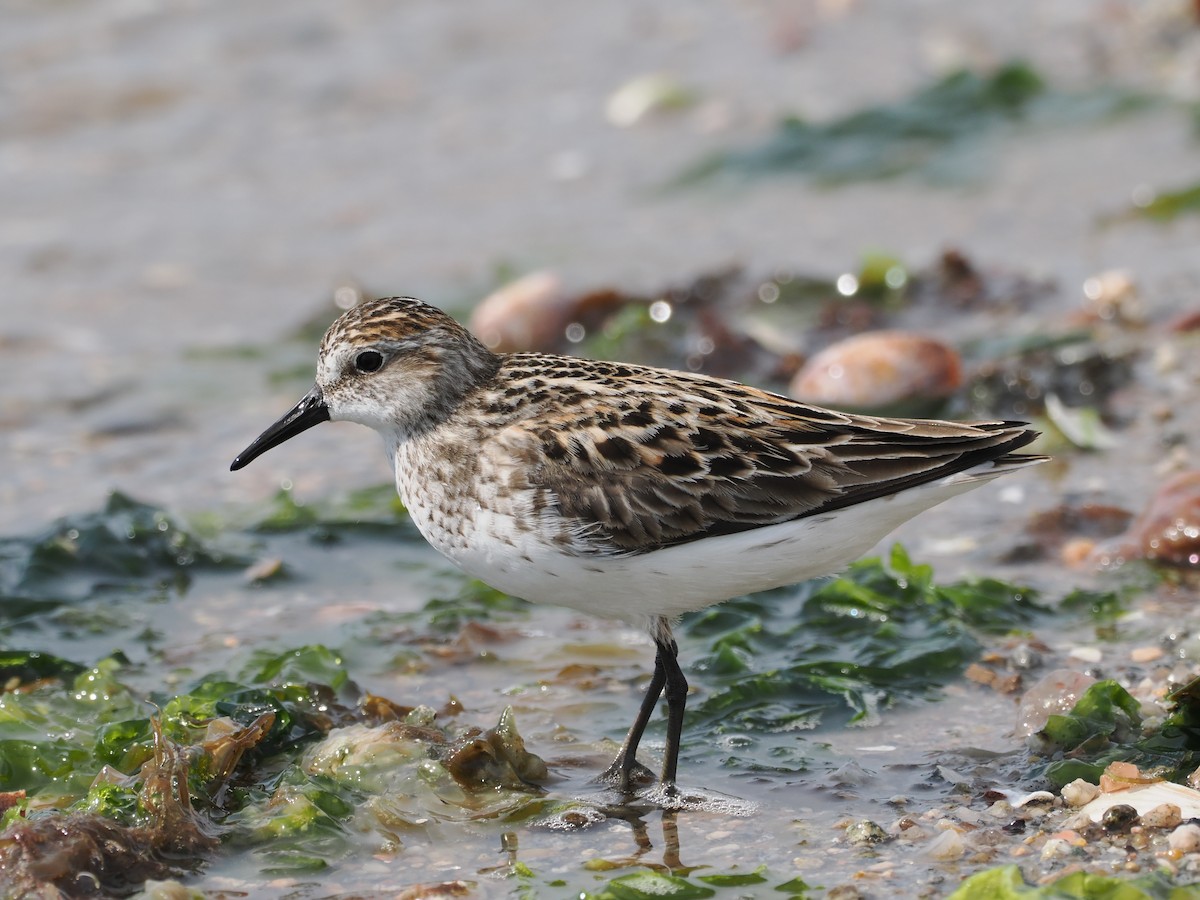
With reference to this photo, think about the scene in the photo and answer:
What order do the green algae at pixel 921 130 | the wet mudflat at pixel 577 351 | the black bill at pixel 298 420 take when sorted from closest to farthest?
the wet mudflat at pixel 577 351, the black bill at pixel 298 420, the green algae at pixel 921 130

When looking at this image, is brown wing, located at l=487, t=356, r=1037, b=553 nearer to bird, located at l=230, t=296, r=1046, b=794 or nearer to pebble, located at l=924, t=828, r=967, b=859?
bird, located at l=230, t=296, r=1046, b=794

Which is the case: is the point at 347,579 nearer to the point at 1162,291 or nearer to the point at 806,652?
the point at 806,652

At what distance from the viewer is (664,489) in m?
5.63

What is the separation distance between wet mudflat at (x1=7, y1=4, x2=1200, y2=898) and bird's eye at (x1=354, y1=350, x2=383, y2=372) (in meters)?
1.26

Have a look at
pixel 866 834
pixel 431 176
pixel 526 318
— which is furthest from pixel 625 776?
pixel 431 176

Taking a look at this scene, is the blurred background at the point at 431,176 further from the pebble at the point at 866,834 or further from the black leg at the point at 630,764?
the pebble at the point at 866,834

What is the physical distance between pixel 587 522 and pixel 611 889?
1.25 metres

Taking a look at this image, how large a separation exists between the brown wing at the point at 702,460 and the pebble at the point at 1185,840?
1433 mm

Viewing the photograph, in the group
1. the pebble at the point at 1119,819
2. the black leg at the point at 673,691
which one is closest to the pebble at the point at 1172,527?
the pebble at the point at 1119,819

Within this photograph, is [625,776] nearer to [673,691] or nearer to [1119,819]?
[673,691]

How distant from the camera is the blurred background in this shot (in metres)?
10.4

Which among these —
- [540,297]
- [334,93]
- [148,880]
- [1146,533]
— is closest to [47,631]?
[148,880]

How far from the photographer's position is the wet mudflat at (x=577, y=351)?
545 cm

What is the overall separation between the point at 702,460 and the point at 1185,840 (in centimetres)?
199
